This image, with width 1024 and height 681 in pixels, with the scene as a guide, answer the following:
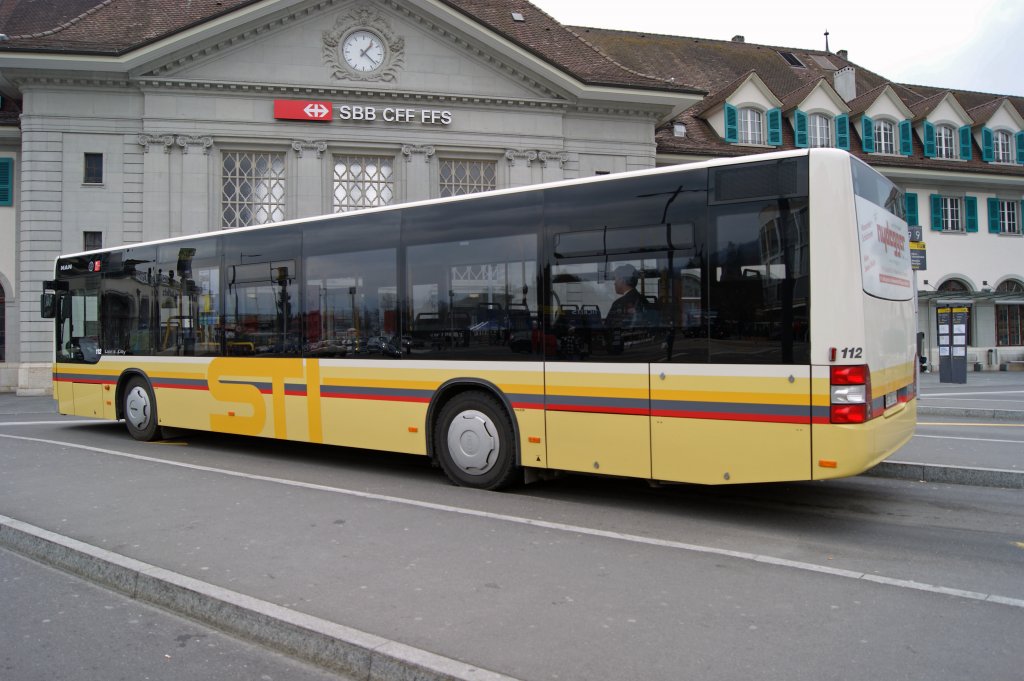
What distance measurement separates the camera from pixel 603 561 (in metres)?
5.67

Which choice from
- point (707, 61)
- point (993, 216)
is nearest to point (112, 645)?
point (707, 61)

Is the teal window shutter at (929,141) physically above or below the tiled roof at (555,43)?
below

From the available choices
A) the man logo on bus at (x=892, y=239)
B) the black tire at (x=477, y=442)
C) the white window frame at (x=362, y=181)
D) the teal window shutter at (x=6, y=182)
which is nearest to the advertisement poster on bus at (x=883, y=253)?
the man logo on bus at (x=892, y=239)

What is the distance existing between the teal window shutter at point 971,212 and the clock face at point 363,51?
26.3 m

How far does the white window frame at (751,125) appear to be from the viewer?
33.7 metres

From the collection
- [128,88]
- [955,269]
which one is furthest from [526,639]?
[955,269]

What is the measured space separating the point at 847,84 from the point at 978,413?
28.1 metres

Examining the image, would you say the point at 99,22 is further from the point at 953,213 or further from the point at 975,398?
the point at 953,213

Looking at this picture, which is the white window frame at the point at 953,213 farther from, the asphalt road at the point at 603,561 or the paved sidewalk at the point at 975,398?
the asphalt road at the point at 603,561

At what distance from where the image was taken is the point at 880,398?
6434mm

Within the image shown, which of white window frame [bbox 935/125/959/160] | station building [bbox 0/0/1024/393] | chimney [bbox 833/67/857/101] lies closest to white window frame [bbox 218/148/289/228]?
station building [bbox 0/0/1024/393]

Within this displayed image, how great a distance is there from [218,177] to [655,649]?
1001 inches

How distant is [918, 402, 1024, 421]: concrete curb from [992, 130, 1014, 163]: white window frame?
2724 centimetres

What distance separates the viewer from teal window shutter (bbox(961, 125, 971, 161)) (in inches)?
1420
